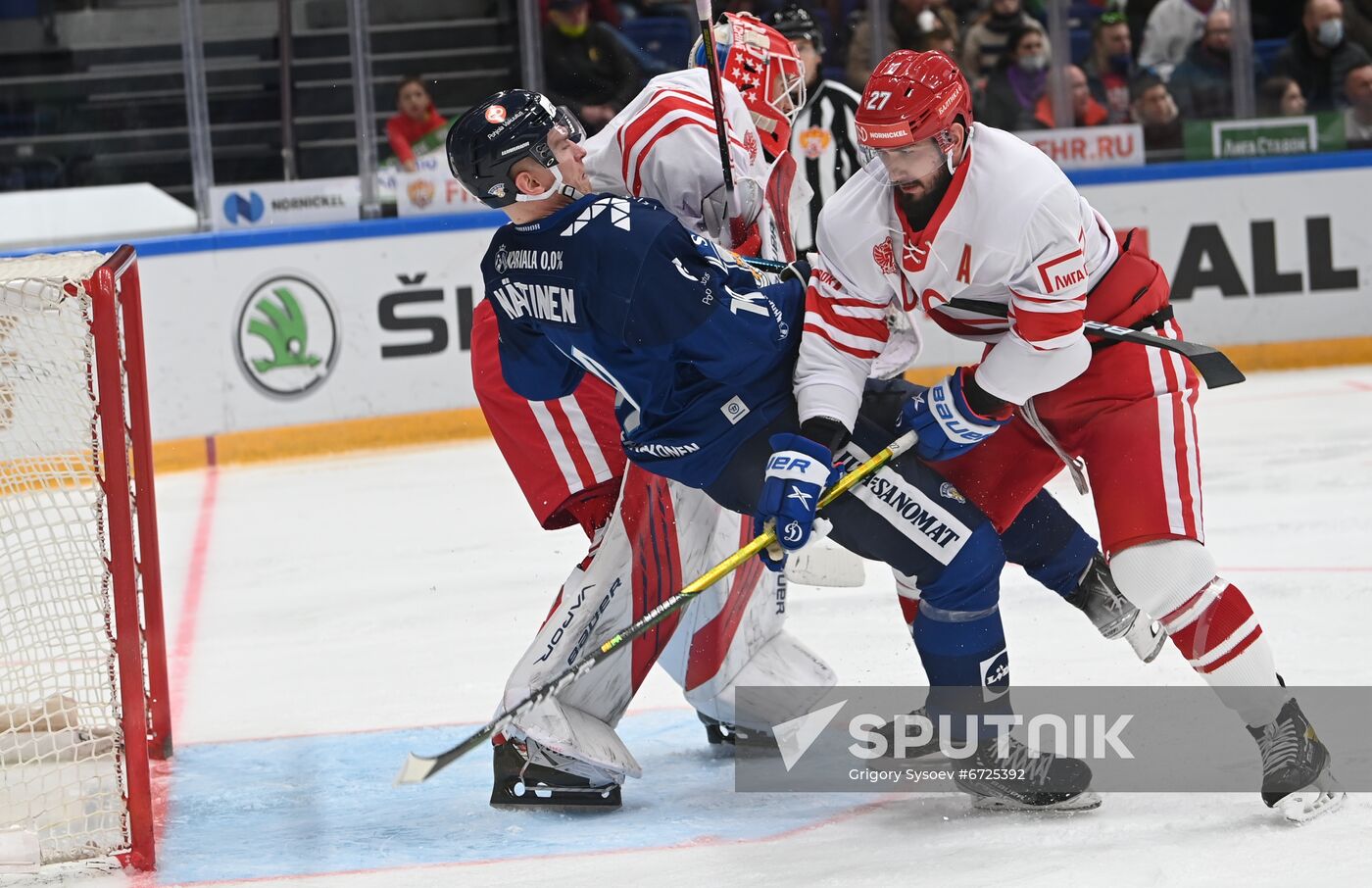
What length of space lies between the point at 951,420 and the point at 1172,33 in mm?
5097

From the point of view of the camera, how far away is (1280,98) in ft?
22.6

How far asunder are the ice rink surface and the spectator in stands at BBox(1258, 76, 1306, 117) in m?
1.58

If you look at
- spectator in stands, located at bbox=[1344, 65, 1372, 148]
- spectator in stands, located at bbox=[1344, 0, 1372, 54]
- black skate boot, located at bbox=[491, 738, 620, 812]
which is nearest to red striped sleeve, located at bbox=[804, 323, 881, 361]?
black skate boot, located at bbox=[491, 738, 620, 812]

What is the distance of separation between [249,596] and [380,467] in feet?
5.55

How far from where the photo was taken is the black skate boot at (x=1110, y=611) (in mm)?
2869

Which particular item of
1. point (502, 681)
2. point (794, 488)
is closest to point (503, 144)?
point (794, 488)

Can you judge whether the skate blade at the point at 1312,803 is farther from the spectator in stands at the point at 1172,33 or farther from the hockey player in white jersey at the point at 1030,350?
the spectator in stands at the point at 1172,33

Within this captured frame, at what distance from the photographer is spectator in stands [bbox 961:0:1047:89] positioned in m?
7.00

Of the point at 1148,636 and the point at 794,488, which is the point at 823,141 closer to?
the point at 1148,636

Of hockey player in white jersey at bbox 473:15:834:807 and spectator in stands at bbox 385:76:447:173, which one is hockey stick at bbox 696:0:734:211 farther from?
spectator in stands at bbox 385:76:447:173

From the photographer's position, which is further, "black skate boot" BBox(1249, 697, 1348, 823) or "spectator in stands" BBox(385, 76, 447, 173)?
"spectator in stands" BBox(385, 76, 447, 173)

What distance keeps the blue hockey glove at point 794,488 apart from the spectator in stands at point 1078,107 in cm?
476

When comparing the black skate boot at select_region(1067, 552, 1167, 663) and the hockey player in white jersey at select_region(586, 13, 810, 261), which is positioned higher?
the hockey player in white jersey at select_region(586, 13, 810, 261)

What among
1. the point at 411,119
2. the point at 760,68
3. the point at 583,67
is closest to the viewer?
the point at 760,68
